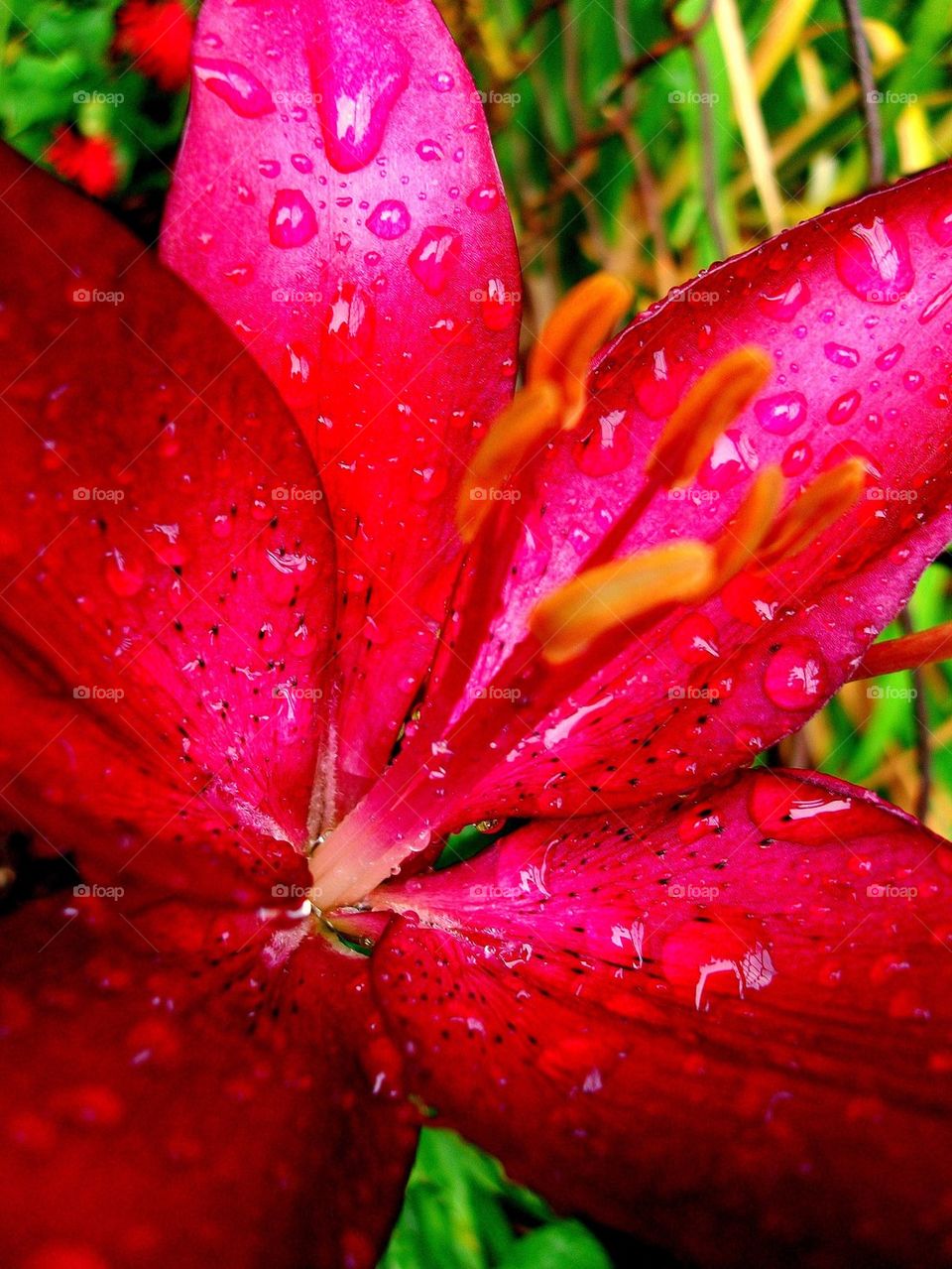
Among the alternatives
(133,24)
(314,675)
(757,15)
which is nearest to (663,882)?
(314,675)

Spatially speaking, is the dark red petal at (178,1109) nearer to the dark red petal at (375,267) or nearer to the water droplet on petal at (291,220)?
the dark red petal at (375,267)

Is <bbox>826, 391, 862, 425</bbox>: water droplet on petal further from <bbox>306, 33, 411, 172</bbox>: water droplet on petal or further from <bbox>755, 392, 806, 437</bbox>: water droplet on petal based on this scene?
<bbox>306, 33, 411, 172</bbox>: water droplet on petal

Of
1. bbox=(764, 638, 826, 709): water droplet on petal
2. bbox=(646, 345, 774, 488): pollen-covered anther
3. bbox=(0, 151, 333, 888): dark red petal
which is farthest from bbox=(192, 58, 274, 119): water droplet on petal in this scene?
bbox=(764, 638, 826, 709): water droplet on petal

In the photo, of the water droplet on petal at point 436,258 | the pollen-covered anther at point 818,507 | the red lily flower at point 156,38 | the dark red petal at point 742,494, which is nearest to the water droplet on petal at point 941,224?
the dark red petal at point 742,494

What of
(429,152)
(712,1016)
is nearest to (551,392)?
(429,152)

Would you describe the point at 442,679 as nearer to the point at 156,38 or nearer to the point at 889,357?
the point at 889,357

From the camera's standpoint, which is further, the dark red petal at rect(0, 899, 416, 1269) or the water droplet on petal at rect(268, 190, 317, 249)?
the water droplet on petal at rect(268, 190, 317, 249)
